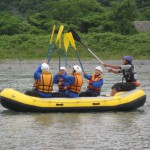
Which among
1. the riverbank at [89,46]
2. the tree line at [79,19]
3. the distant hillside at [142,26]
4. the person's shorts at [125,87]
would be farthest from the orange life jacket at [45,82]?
the distant hillside at [142,26]

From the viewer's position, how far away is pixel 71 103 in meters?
14.8

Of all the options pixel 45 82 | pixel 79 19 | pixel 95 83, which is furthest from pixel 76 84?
pixel 79 19

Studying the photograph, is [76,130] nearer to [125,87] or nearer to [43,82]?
[43,82]

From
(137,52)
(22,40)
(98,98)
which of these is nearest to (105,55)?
(137,52)

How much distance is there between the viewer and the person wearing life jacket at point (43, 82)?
48.9 ft

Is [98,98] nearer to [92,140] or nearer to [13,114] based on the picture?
[13,114]

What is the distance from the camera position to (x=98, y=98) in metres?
15.0

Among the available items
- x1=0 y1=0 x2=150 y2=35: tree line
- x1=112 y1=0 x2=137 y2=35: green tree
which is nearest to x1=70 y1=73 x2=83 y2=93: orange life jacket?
x1=0 y1=0 x2=150 y2=35: tree line

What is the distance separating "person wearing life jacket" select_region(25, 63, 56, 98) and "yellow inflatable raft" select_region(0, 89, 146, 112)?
344mm

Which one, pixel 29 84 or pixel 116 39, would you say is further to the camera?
pixel 116 39

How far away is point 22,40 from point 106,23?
26.6 ft

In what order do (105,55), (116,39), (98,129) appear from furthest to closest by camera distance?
(116,39) → (105,55) → (98,129)

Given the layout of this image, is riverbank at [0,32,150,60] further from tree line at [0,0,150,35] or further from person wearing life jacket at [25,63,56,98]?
person wearing life jacket at [25,63,56,98]

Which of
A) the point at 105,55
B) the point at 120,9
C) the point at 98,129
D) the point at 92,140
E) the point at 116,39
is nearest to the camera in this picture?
the point at 92,140
